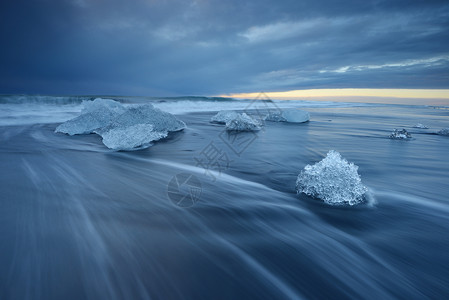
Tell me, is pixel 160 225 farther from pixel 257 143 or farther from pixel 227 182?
pixel 257 143

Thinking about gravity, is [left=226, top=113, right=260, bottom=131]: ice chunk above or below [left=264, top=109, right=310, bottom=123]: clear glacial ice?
below

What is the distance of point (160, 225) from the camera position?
160 centimetres

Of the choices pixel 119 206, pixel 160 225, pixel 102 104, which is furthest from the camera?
pixel 102 104

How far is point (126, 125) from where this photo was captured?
441cm

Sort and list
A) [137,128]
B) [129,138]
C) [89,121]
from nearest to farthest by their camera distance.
→ [129,138], [137,128], [89,121]

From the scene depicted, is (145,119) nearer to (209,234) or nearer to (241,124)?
(241,124)

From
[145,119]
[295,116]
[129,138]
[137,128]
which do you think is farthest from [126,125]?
[295,116]

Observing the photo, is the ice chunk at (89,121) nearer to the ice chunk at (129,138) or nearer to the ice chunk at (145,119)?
the ice chunk at (145,119)

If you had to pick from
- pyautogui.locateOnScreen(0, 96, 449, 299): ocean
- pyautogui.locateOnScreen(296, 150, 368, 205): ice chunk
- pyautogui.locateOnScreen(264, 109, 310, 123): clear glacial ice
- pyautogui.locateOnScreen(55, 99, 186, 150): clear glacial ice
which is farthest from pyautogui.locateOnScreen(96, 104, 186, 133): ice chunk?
pyautogui.locateOnScreen(264, 109, 310, 123): clear glacial ice

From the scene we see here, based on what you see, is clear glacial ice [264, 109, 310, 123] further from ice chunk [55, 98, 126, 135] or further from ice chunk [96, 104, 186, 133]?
ice chunk [55, 98, 126, 135]

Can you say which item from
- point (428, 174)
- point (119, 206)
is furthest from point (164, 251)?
point (428, 174)

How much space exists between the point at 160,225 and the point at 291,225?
1030 millimetres

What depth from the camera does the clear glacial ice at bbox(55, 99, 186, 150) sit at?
12.5 feet

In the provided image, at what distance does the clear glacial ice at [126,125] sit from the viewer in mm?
3816
